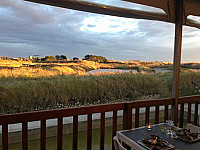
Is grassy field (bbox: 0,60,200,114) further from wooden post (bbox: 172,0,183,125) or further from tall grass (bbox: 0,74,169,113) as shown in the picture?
wooden post (bbox: 172,0,183,125)

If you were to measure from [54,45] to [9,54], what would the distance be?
1183mm

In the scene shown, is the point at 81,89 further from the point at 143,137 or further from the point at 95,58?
the point at 143,137

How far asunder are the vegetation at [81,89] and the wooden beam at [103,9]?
133 inches

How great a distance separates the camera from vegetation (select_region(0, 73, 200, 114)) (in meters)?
4.82

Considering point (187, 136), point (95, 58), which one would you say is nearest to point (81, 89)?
point (95, 58)

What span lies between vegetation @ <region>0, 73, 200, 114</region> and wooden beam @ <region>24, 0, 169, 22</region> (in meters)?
3.38

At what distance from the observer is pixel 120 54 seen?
17.8 feet

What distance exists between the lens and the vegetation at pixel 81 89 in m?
4.82

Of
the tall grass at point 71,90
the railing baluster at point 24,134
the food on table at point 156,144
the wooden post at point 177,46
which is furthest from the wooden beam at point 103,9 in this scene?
the tall grass at point 71,90

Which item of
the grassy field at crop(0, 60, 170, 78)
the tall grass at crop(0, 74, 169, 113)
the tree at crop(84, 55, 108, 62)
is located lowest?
the tall grass at crop(0, 74, 169, 113)

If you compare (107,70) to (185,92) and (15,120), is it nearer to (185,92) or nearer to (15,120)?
(185,92)

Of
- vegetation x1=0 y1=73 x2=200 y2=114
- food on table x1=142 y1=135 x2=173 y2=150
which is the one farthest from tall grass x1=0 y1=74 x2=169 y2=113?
food on table x1=142 y1=135 x2=173 y2=150

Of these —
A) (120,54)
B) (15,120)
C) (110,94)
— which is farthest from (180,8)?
(110,94)

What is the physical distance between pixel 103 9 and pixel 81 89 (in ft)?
12.0
